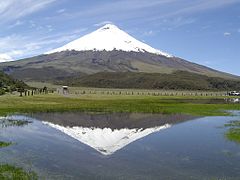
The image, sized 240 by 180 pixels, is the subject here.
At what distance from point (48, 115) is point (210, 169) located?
120 feet

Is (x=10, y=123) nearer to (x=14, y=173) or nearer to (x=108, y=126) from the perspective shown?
(x=108, y=126)

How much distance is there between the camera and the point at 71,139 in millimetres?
36500

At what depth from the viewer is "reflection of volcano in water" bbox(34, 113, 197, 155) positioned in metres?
35.8

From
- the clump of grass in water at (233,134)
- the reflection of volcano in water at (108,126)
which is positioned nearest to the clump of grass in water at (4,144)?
the reflection of volcano in water at (108,126)

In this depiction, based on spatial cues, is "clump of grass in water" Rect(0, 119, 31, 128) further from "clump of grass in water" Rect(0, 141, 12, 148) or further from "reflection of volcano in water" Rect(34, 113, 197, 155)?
"clump of grass in water" Rect(0, 141, 12, 148)

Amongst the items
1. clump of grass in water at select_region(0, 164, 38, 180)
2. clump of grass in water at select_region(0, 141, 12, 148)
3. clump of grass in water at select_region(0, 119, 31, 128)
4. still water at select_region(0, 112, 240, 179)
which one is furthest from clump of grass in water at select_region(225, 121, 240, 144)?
clump of grass in water at select_region(0, 119, 31, 128)

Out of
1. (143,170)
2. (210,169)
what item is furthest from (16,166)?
(210,169)

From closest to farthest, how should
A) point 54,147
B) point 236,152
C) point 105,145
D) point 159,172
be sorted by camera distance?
point 159,172 → point 236,152 → point 54,147 → point 105,145

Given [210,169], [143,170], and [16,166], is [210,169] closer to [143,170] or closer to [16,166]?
[143,170]

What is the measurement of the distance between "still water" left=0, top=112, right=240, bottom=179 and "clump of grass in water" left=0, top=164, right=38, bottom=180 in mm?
658

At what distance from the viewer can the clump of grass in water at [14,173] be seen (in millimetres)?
20581

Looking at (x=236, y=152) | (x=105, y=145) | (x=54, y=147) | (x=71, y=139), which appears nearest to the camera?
(x=236, y=152)

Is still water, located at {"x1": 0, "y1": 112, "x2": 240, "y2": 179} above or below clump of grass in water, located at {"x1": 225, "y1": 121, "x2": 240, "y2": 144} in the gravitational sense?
below

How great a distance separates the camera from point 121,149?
3150 centimetres
